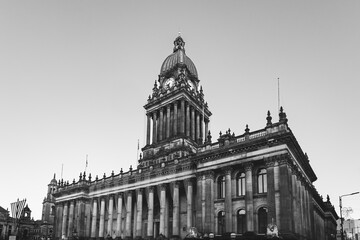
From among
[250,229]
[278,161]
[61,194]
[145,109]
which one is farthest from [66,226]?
[278,161]

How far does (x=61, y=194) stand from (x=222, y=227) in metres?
45.5

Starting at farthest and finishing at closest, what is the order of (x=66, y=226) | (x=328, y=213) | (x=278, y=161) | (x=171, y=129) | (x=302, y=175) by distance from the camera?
(x=328, y=213), (x=66, y=226), (x=171, y=129), (x=302, y=175), (x=278, y=161)

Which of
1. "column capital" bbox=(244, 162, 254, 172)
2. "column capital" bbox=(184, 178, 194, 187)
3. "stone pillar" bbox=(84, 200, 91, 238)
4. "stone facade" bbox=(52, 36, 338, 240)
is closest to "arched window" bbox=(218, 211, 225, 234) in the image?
"stone facade" bbox=(52, 36, 338, 240)

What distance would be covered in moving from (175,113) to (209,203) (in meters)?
25.7

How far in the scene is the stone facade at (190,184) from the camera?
143 feet

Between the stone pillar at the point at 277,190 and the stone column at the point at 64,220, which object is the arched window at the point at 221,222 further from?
the stone column at the point at 64,220

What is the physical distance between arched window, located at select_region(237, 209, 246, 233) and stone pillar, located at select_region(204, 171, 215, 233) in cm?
361

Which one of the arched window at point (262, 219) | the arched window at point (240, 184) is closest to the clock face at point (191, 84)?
the arched window at point (240, 184)

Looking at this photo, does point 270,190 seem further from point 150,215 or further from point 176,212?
point 150,215

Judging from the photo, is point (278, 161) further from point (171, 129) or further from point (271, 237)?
point (171, 129)

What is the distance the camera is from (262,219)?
144ft

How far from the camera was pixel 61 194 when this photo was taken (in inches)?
3132

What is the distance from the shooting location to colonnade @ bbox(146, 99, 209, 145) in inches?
2746

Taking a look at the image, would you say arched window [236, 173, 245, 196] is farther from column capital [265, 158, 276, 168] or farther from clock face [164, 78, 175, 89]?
clock face [164, 78, 175, 89]
